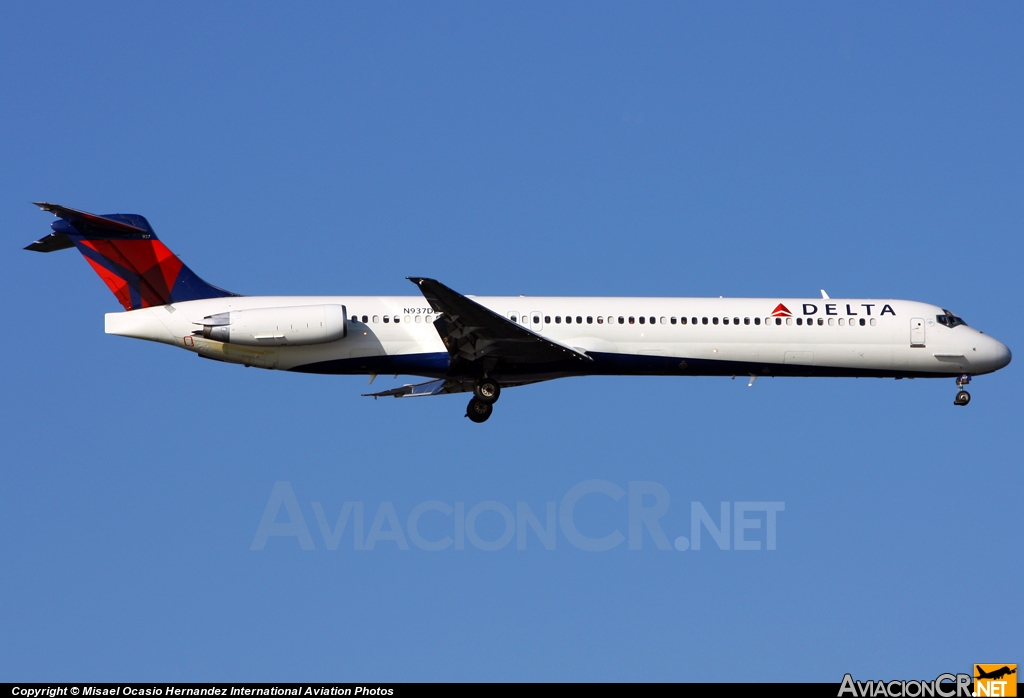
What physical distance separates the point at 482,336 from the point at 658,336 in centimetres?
428

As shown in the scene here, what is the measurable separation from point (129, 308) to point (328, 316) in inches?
183

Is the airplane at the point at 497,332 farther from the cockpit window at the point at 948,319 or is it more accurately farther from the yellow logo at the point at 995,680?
the yellow logo at the point at 995,680

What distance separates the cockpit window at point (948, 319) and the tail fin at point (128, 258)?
1769 centimetres

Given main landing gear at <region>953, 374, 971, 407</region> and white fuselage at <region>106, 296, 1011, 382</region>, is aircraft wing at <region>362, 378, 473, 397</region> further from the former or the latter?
main landing gear at <region>953, 374, 971, 407</region>

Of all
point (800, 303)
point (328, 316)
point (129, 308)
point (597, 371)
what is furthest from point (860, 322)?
point (129, 308)

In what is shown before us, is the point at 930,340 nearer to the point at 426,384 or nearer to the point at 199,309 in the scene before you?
the point at 426,384

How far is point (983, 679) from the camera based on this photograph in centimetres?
1897

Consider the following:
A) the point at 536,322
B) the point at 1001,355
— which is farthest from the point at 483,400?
the point at 1001,355

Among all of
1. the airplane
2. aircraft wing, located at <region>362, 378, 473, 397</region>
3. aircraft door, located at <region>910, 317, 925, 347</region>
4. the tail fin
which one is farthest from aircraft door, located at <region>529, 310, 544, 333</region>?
aircraft door, located at <region>910, 317, 925, 347</region>

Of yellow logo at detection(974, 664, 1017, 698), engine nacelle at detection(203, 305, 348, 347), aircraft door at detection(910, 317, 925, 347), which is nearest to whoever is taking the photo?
yellow logo at detection(974, 664, 1017, 698)

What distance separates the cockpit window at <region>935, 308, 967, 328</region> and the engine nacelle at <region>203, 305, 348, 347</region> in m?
14.7

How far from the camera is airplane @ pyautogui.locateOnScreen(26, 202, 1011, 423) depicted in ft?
86.3

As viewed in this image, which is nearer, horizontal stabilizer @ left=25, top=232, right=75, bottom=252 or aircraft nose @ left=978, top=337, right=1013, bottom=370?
horizontal stabilizer @ left=25, top=232, right=75, bottom=252

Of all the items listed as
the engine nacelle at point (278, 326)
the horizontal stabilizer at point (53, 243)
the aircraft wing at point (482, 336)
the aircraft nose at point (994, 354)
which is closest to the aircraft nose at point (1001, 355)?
the aircraft nose at point (994, 354)
